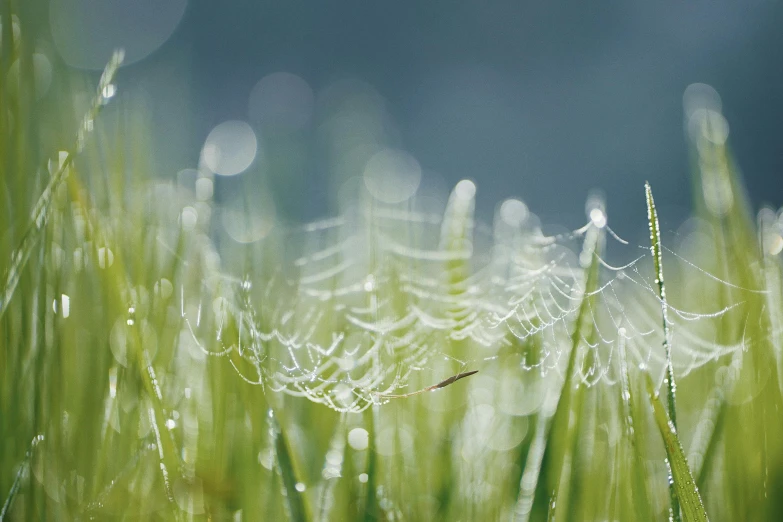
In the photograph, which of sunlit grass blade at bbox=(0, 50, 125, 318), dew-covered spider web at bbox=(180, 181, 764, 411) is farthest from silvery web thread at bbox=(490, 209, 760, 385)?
sunlit grass blade at bbox=(0, 50, 125, 318)

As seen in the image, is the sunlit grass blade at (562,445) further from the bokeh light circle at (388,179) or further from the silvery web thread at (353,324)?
the bokeh light circle at (388,179)

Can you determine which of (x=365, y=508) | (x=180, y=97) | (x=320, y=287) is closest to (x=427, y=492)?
(x=365, y=508)

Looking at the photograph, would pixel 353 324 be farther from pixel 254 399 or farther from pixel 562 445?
pixel 562 445

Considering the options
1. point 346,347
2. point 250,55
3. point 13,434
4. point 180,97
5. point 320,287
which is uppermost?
point 250,55

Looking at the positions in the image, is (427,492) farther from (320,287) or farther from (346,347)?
(320,287)

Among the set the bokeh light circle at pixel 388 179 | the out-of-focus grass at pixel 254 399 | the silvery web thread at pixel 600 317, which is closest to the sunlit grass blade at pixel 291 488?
Answer: the out-of-focus grass at pixel 254 399

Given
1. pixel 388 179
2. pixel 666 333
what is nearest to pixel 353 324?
pixel 388 179
